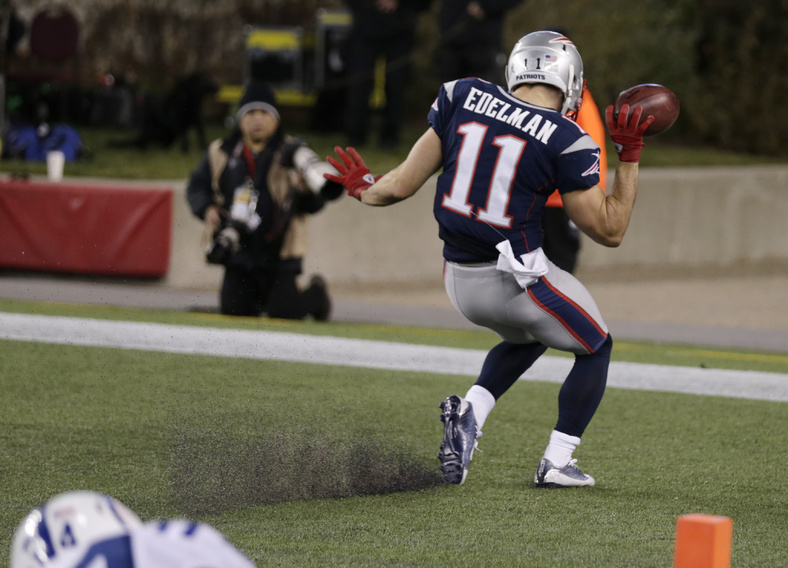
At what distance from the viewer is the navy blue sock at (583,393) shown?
443 centimetres

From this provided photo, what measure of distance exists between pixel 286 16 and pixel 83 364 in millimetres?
12019

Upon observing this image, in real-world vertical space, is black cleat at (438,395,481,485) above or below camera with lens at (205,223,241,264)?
above

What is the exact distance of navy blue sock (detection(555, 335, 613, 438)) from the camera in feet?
14.5

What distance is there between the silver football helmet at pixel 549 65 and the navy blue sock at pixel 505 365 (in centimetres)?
92

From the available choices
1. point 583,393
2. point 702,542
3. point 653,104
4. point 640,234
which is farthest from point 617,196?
point 640,234

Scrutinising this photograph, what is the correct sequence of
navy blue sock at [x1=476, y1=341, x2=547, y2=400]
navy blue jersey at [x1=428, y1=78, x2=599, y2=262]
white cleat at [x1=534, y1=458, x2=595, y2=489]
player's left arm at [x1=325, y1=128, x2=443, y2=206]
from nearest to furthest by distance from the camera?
navy blue jersey at [x1=428, y1=78, x2=599, y2=262], white cleat at [x1=534, y1=458, x2=595, y2=489], player's left arm at [x1=325, y1=128, x2=443, y2=206], navy blue sock at [x1=476, y1=341, x2=547, y2=400]

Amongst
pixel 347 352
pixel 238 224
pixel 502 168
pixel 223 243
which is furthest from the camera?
pixel 238 224

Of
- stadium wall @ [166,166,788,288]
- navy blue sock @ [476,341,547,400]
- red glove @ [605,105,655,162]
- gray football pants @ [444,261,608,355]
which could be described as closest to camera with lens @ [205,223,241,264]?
stadium wall @ [166,166,788,288]

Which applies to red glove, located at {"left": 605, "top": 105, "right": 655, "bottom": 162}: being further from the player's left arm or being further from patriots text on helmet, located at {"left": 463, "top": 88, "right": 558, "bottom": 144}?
the player's left arm

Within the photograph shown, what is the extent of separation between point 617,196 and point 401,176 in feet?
2.60

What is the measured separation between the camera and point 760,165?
15305 mm

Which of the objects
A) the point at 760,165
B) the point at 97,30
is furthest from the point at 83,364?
the point at 97,30

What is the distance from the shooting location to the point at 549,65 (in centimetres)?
437

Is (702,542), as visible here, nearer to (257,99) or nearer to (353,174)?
(353,174)
